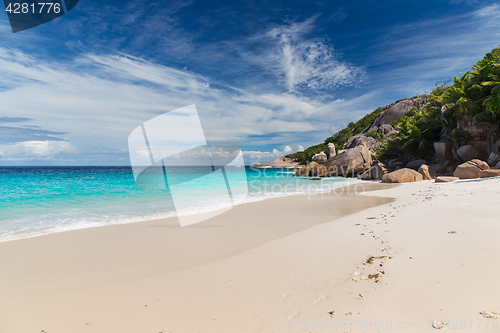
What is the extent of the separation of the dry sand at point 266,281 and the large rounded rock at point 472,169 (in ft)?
34.8

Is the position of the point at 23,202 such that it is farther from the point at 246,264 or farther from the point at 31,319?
the point at 246,264

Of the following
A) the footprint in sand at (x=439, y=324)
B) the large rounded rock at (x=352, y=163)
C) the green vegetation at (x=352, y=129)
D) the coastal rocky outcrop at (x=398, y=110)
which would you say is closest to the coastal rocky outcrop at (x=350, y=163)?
the large rounded rock at (x=352, y=163)

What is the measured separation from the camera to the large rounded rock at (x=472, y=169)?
484 inches

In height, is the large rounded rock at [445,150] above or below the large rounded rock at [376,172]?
above

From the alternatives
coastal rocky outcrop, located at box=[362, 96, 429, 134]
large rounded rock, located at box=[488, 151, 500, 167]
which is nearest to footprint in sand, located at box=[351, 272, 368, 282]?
large rounded rock, located at box=[488, 151, 500, 167]

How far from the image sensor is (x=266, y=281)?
3.17 m

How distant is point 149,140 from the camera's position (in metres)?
4.42

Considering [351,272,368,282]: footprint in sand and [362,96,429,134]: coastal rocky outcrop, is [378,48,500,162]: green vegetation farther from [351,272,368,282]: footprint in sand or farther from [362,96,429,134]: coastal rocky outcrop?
[362,96,429,134]: coastal rocky outcrop

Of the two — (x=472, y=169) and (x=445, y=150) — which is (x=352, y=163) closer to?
(x=445, y=150)

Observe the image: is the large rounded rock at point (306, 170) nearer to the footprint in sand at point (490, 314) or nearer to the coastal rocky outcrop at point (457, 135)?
the coastal rocky outcrop at point (457, 135)

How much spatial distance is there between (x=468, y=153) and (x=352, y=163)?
12.5 meters

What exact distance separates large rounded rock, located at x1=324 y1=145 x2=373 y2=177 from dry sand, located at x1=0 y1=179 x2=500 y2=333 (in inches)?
953

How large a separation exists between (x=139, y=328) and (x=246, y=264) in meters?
1.88

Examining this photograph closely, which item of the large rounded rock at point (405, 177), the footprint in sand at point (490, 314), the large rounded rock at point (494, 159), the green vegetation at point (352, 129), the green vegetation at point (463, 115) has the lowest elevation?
the large rounded rock at point (405, 177)
